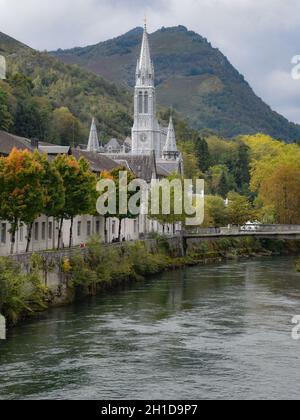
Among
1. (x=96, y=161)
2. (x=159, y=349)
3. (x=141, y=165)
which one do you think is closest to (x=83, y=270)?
(x=159, y=349)

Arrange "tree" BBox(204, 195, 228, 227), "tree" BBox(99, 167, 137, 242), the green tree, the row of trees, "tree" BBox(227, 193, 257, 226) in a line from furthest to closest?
"tree" BBox(227, 193, 257, 226)
"tree" BBox(204, 195, 228, 227)
the green tree
"tree" BBox(99, 167, 137, 242)
the row of trees

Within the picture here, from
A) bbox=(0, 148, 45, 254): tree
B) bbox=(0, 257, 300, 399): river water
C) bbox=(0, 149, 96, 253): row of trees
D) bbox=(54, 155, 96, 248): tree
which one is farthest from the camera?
bbox=(54, 155, 96, 248): tree

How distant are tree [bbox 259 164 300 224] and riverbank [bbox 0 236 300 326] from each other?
32.6 metres

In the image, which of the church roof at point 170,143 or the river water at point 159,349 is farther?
the church roof at point 170,143

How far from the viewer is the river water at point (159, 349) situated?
1471 inches

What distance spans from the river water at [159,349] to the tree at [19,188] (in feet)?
25.1

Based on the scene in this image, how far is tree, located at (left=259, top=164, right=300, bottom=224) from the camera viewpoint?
140 meters

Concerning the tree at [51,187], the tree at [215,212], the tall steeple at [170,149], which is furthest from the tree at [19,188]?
the tall steeple at [170,149]

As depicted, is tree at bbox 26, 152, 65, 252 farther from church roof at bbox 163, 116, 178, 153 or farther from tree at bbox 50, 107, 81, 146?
church roof at bbox 163, 116, 178, 153

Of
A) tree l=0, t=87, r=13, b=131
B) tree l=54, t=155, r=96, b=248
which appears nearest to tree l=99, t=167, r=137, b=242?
tree l=54, t=155, r=96, b=248

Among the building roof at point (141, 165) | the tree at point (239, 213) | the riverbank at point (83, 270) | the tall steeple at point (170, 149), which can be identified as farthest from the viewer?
the tall steeple at point (170, 149)

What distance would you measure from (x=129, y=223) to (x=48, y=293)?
44.2m

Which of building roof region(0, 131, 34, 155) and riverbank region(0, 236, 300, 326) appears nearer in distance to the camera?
riverbank region(0, 236, 300, 326)

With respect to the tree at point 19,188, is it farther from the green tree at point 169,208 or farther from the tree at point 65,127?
the tree at point 65,127
